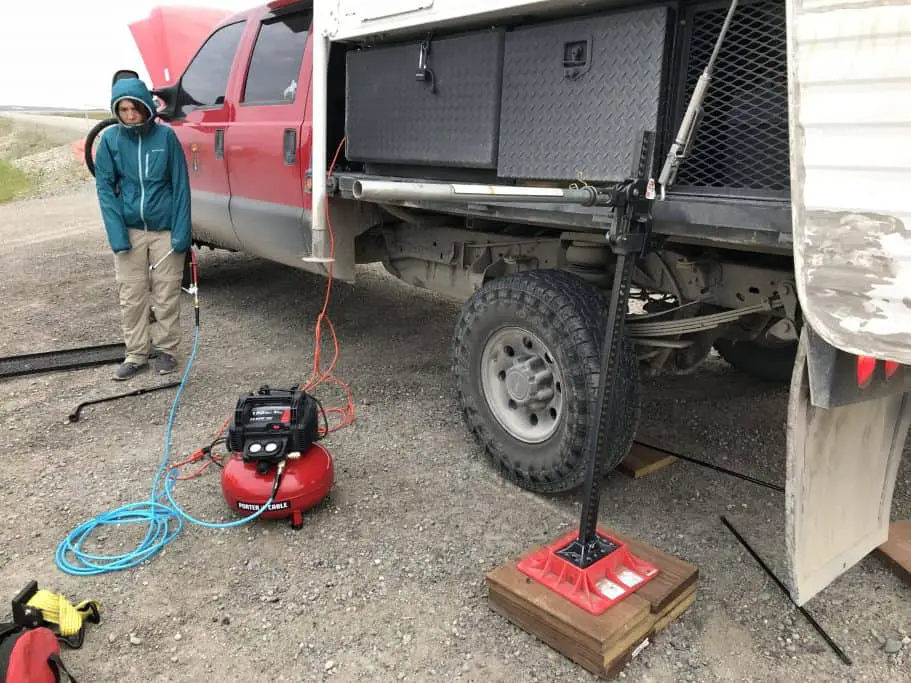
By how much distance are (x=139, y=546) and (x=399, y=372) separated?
2229mm

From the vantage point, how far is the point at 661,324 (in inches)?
117

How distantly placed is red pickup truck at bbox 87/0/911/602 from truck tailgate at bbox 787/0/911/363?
0.01m

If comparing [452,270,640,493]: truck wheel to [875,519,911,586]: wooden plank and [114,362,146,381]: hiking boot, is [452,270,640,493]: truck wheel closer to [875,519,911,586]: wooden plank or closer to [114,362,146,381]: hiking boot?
[875,519,911,586]: wooden plank

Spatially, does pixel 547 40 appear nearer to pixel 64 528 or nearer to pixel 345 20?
pixel 345 20

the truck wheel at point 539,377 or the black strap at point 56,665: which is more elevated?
the truck wheel at point 539,377

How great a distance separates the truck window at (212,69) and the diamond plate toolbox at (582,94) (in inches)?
120

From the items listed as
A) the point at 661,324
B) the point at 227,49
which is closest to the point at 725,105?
the point at 661,324

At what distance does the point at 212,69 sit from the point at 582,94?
12.3ft

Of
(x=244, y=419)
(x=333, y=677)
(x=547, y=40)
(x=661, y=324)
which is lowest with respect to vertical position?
(x=333, y=677)

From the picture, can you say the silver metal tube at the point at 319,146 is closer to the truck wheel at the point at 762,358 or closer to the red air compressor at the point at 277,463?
the red air compressor at the point at 277,463

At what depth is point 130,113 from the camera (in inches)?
169

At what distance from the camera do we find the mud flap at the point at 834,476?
206 cm

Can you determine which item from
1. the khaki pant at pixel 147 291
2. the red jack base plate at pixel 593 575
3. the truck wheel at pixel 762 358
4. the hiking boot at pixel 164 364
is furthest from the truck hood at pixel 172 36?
the red jack base plate at pixel 593 575

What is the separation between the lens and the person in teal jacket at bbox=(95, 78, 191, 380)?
14.3ft
